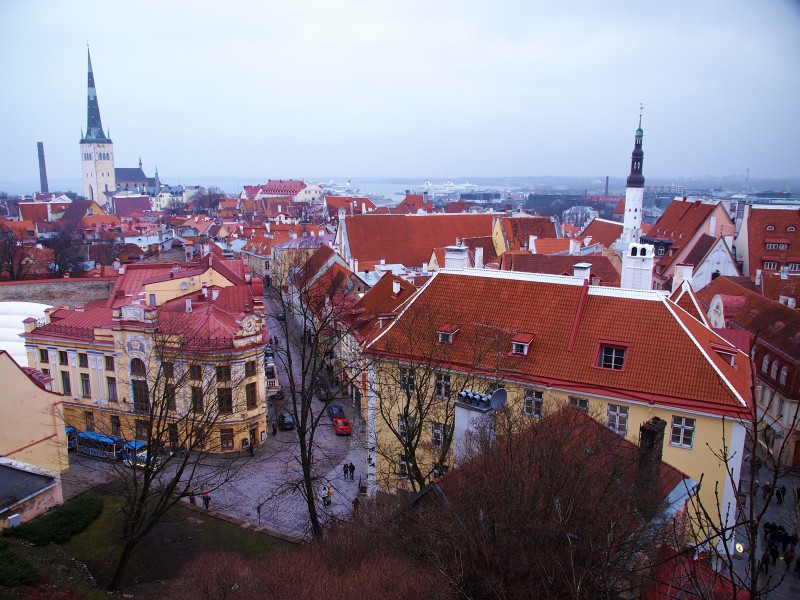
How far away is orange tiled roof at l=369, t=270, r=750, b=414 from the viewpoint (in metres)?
18.5

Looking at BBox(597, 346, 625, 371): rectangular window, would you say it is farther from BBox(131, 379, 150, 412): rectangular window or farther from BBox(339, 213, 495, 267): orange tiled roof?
BBox(339, 213, 495, 267): orange tiled roof

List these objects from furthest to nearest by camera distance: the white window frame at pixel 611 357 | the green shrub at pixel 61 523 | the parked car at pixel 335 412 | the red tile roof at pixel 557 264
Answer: the red tile roof at pixel 557 264 < the parked car at pixel 335 412 < the white window frame at pixel 611 357 < the green shrub at pixel 61 523


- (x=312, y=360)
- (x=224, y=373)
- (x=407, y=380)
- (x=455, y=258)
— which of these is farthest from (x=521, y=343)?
(x=312, y=360)

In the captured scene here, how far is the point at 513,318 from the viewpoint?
21.8 meters

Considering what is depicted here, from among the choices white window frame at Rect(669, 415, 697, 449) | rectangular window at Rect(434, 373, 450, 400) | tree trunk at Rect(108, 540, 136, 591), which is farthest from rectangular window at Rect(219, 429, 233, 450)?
white window frame at Rect(669, 415, 697, 449)

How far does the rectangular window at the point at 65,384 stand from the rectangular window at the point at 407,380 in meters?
18.8

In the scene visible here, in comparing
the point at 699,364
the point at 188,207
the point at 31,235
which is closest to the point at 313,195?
the point at 188,207

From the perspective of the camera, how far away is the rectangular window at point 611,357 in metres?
19.8

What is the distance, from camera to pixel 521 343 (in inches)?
814

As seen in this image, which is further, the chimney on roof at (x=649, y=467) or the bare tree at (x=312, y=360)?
the bare tree at (x=312, y=360)

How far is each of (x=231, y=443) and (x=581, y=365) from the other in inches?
654

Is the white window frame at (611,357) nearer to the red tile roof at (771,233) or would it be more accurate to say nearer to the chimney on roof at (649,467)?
the chimney on roof at (649,467)

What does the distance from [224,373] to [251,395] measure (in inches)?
70.9

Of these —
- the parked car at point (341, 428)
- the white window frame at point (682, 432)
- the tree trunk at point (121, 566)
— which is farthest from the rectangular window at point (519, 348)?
the tree trunk at point (121, 566)
